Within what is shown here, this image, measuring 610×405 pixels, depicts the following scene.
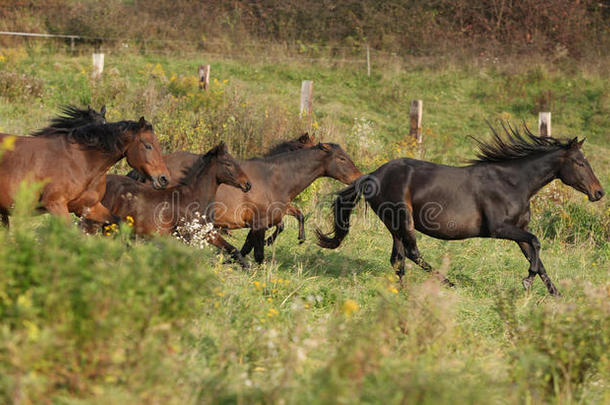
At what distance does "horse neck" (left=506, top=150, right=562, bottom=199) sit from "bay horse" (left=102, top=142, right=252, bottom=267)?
2947 millimetres

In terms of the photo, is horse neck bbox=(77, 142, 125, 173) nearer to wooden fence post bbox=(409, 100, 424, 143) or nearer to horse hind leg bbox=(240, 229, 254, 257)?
horse hind leg bbox=(240, 229, 254, 257)

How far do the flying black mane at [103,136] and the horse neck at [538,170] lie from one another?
404 centimetres

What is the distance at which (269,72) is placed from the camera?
2123 cm

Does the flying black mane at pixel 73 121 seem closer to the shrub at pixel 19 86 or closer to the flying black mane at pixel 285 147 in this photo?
the flying black mane at pixel 285 147

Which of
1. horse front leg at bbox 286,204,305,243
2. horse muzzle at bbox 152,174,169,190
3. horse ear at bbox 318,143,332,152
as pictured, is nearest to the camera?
horse muzzle at bbox 152,174,169,190

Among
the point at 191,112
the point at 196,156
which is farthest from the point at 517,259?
the point at 191,112

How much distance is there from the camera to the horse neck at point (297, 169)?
8.46 metres

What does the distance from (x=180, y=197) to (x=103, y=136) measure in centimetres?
122

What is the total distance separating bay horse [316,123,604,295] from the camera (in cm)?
744

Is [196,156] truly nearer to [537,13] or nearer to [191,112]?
[191,112]

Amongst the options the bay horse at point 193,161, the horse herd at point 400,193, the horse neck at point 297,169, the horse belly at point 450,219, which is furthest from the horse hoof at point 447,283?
the horse neck at point 297,169

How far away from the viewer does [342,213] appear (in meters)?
8.16

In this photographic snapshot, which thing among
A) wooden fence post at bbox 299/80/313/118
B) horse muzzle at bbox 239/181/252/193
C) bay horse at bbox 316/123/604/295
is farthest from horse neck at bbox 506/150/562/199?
wooden fence post at bbox 299/80/313/118

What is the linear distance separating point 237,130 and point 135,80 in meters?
6.23
